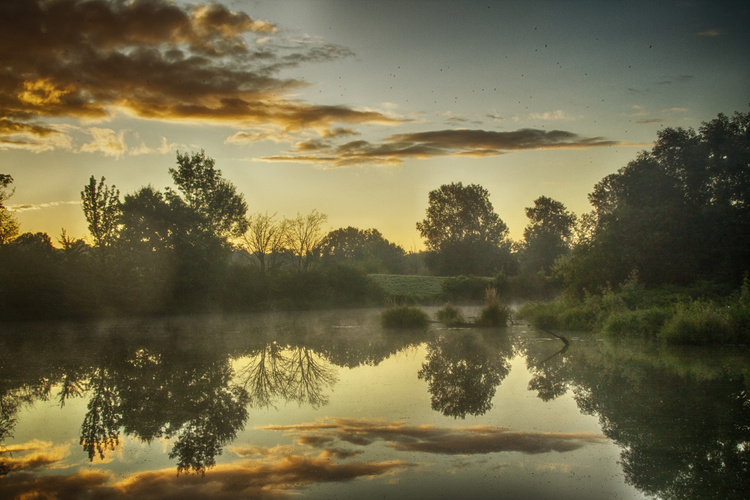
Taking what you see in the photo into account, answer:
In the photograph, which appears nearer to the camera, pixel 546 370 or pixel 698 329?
pixel 546 370

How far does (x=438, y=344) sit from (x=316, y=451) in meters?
11.0

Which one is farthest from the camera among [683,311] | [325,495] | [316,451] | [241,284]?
[241,284]

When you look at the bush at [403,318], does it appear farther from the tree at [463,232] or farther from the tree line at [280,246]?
the tree at [463,232]

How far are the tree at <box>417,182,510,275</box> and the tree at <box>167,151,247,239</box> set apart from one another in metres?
31.2

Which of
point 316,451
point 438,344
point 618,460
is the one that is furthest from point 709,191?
point 316,451

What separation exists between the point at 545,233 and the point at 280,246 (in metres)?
35.0

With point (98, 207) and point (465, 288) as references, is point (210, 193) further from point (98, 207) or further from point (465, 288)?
point (465, 288)

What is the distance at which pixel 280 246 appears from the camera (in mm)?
42594

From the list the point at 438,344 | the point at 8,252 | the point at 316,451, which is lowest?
the point at 438,344

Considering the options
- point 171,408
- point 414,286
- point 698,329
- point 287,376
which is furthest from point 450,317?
point 414,286

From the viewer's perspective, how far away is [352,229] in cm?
9444

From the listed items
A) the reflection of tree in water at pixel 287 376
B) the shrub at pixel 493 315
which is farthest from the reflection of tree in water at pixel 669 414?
the shrub at pixel 493 315

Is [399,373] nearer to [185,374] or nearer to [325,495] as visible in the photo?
[185,374]

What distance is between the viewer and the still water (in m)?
5.21
